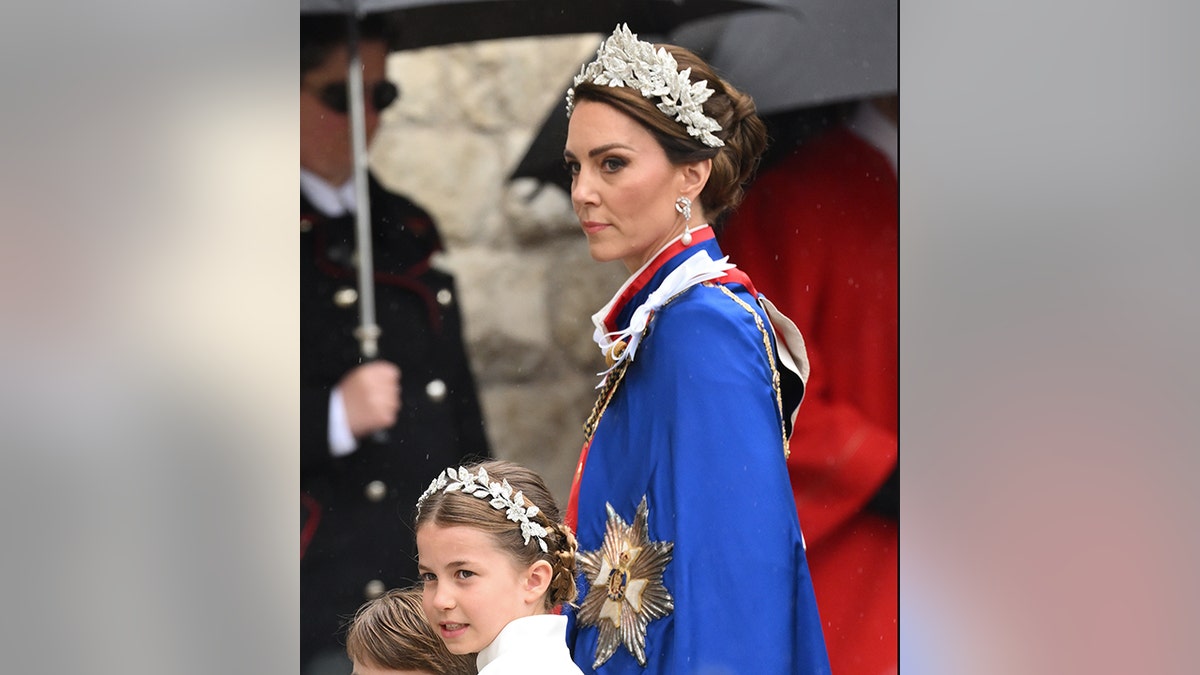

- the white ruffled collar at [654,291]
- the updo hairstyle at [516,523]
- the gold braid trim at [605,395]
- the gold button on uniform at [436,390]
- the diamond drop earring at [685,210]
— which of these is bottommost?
the updo hairstyle at [516,523]

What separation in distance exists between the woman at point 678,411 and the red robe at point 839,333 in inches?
9.1

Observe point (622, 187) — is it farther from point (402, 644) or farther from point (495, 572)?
point (402, 644)

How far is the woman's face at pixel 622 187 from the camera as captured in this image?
243 cm

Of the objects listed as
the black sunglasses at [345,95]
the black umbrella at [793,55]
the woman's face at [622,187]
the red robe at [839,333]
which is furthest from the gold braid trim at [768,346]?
the black sunglasses at [345,95]

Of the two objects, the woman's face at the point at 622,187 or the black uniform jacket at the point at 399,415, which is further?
the black uniform jacket at the point at 399,415

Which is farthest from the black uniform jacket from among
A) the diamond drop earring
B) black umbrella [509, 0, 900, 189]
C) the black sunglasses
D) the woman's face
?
the diamond drop earring

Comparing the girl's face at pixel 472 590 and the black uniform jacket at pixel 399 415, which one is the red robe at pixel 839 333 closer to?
the black uniform jacket at pixel 399 415

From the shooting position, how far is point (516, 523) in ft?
6.95

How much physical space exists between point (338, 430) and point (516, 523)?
67 cm
